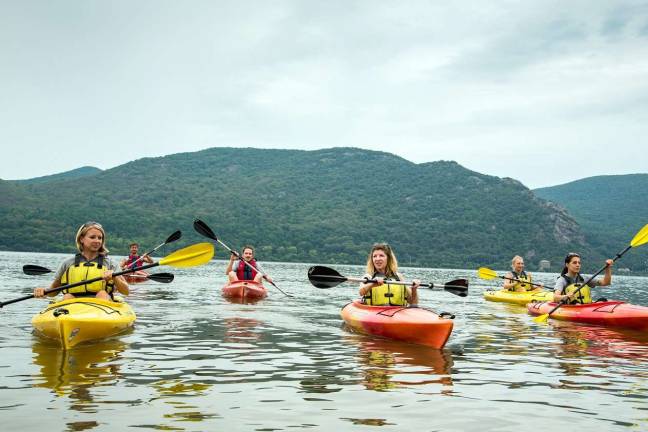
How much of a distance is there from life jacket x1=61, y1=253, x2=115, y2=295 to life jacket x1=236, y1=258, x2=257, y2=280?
985 cm

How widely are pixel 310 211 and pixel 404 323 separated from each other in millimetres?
92355

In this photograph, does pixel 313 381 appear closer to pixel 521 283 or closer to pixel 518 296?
pixel 518 296

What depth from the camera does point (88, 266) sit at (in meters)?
9.07

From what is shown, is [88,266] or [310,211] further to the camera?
[310,211]

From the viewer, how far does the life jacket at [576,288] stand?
45.2ft

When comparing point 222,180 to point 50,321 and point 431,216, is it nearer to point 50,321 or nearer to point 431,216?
point 431,216

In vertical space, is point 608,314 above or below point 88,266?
below

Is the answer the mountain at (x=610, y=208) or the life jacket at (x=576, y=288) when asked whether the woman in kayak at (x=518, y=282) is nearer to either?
the life jacket at (x=576, y=288)

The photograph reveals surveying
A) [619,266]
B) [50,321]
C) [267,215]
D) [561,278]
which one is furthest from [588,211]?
[50,321]

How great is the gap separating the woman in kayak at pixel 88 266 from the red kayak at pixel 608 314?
A: 30.7ft

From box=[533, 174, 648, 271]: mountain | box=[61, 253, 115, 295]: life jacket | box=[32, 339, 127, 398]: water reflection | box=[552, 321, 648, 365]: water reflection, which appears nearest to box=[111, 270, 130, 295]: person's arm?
box=[61, 253, 115, 295]: life jacket

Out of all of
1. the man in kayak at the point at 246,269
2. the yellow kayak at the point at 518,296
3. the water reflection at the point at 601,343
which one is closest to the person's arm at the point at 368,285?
the water reflection at the point at 601,343

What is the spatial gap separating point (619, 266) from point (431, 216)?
30.6m

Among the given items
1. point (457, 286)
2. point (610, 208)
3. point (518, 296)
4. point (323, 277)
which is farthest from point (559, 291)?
point (610, 208)
